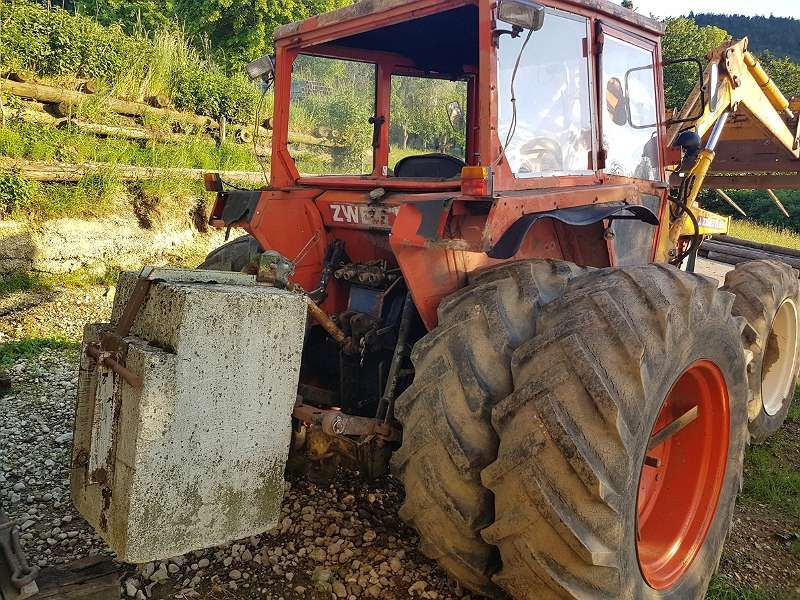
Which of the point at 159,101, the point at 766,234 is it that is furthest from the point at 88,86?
the point at 766,234

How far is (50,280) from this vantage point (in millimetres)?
7074

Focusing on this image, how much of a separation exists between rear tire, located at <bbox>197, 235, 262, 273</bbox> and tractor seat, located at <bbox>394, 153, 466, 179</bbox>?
99 cm

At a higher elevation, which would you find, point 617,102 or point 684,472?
point 617,102

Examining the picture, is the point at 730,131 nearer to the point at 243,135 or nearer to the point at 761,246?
the point at 243,135

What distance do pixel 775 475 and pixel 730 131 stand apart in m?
3.00

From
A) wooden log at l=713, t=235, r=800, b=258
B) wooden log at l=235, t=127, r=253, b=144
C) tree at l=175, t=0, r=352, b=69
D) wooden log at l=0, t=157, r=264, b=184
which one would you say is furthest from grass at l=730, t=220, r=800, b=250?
wooden log at l=0, t=157, r=264, b=184

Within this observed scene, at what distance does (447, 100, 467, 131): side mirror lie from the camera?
3563 millimetres

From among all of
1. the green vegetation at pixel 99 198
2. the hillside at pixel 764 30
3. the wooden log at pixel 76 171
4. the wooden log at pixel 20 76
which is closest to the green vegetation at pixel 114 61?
the wooden log at pixel 20 76

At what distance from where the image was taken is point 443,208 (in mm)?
2422

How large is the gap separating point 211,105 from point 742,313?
8661 millimetres

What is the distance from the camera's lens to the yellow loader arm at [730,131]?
13.4 ft

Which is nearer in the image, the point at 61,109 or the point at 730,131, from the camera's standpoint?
the point at 730,131

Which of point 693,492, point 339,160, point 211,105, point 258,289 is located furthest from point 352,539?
point 211,105

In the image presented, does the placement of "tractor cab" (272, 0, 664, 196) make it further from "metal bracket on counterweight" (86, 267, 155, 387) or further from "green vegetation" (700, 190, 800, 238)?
"green vegetation" (700, 190, 800, 238)
